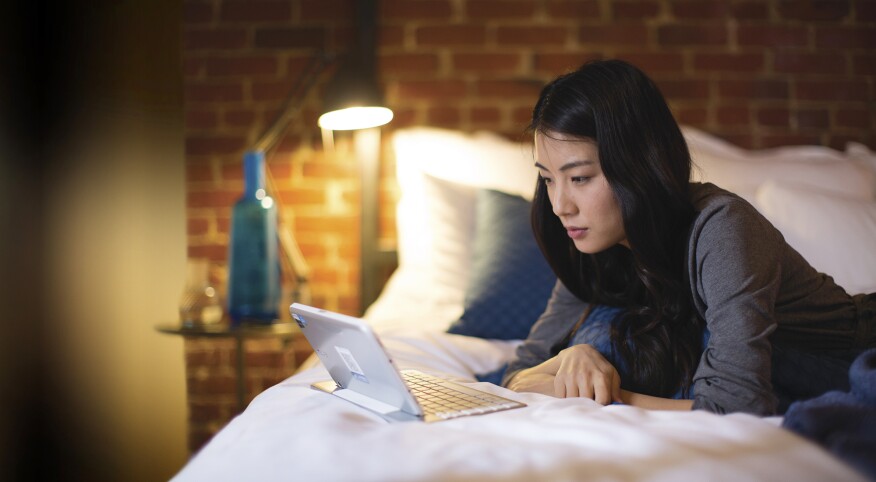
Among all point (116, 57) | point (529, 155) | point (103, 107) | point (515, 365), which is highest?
point (116, 57)

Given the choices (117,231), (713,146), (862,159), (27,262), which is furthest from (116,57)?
(862,159)

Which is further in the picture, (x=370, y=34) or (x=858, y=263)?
(x=370, y=34)

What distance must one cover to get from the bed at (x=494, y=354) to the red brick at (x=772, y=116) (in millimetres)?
96

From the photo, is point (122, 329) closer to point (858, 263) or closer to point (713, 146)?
point (713, 146)

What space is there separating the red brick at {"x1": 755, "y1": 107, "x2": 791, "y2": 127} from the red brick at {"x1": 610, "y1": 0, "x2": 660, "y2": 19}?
1.55 feet

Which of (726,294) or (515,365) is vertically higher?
(726,294)

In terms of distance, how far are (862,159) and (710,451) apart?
70.6 inches

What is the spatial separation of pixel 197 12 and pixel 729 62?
5.66 feet

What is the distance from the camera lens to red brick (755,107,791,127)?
2359 millimetres

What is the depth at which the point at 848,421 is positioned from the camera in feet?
2.58

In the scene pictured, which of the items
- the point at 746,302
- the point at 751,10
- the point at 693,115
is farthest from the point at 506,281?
the point at 751,10

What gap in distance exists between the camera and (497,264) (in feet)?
5.72

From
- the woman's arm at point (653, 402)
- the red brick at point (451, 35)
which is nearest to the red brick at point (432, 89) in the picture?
the red brick at point (451, 35)

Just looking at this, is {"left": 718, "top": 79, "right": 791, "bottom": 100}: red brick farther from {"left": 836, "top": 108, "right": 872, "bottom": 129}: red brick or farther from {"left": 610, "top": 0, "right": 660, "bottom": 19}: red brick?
{"left": 610, "top": 0, "right": 660, "bottom": 19}: red brick
